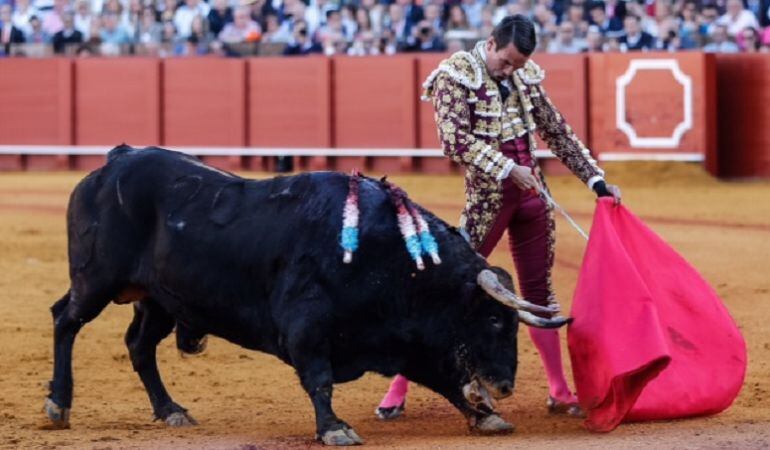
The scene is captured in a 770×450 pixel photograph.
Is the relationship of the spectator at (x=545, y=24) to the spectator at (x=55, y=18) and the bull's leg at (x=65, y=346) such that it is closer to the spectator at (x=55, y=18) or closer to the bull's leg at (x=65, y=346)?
the spectator at (x=55, y=18)

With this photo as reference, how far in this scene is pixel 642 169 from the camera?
1515 centimetres

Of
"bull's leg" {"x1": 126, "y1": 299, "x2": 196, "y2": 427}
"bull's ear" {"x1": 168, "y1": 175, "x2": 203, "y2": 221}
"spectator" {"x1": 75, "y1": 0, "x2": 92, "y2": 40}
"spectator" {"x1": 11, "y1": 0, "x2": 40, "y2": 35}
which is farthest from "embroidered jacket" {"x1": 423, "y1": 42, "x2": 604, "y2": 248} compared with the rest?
"spectator" {"x1": 11, "y1": 0, "x2": 40, "y2": 35}

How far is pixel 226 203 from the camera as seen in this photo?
5.62m

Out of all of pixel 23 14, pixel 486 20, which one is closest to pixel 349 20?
pixel 486 20

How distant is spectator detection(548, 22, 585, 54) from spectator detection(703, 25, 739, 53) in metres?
1.20

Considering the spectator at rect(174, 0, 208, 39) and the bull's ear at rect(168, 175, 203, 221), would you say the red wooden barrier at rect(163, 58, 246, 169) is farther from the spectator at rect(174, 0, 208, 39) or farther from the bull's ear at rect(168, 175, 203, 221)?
the bull's ear at rect(168, 175, 203, 221)

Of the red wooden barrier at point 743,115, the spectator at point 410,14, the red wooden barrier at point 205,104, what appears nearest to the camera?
the red wooden barrier at point 743,115

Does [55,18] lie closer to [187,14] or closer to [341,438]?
[187,14]

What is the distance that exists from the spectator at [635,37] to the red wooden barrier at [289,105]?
10.1ft

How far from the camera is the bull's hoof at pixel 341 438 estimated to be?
5.17m

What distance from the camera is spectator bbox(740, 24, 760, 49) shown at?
15070mm

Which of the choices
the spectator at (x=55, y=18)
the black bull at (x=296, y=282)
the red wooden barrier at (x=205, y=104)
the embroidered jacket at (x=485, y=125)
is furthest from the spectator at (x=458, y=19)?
the black bull at (x=296, y=282)

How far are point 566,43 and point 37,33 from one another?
229 inches

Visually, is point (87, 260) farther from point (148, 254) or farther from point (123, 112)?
point (123, 112)
